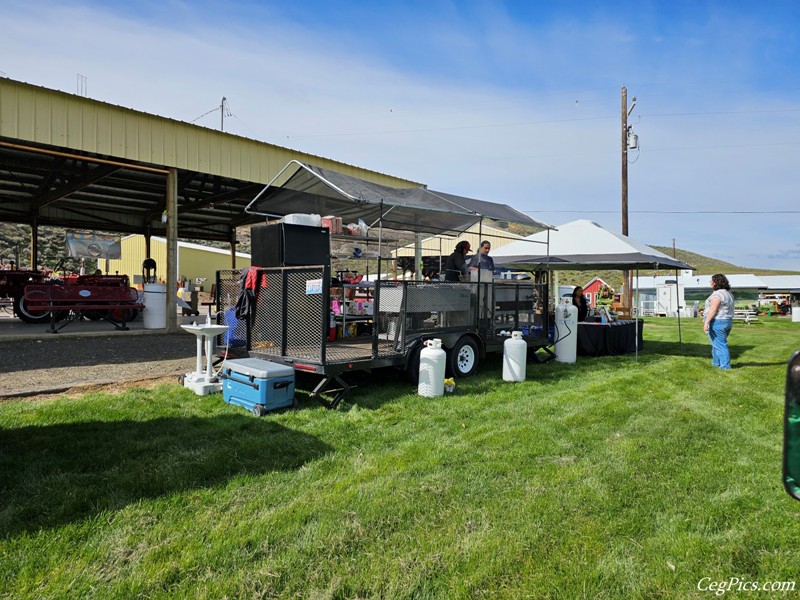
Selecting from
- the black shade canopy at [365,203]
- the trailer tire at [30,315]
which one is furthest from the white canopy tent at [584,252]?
the trailer tire at [30,315]

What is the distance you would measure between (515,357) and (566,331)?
96.0 inches

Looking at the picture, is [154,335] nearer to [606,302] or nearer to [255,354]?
[255,354]

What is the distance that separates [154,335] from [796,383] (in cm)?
1172

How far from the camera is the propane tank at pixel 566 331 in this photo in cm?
900

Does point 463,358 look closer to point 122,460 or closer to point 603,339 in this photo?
point 603,339

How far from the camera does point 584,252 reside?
10609 mm

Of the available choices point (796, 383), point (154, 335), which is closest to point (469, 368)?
point (796, 383)

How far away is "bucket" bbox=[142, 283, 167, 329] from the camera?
12.0 metres

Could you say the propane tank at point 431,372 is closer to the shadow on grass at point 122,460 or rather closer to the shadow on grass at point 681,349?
the shadow on grass at point 122,460

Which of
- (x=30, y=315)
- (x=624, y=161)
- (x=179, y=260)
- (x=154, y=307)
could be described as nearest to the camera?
(x=154, y=307)

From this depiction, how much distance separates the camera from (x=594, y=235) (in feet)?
35.5

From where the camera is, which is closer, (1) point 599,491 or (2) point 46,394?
(1) point 599,491

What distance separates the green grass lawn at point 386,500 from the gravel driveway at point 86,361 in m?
1.03

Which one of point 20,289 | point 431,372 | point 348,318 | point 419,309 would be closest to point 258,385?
point 431,372
